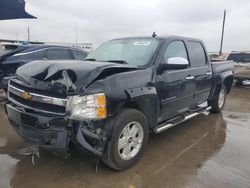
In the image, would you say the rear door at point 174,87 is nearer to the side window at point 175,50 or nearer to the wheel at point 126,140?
the side window at point 175,50

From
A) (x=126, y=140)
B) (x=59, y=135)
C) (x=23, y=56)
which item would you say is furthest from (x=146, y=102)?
(x=23, y=56)

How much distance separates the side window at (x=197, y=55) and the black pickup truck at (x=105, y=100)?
639mm

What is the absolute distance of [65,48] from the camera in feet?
27.1

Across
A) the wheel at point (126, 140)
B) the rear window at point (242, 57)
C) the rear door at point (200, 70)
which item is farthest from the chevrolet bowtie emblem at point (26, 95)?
the rear window at point (242, 57)

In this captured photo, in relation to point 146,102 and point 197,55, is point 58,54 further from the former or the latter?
point 146,102

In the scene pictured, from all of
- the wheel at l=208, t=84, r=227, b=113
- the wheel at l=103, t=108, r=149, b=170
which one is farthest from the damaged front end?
the wheel at l=208, t=84, r=227, b=113

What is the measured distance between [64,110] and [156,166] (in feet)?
5.20

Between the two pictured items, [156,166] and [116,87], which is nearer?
[116,87]

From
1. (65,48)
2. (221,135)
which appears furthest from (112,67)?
(65,48)

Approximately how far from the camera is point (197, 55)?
17.9ft

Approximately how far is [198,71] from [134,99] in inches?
88.7

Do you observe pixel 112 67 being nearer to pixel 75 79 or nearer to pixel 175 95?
pixel 75 79

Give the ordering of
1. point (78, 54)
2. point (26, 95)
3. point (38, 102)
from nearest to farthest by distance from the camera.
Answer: point (38, 102) → point (26, 95) → point (78, 54)

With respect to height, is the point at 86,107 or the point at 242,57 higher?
the point at 242,57
